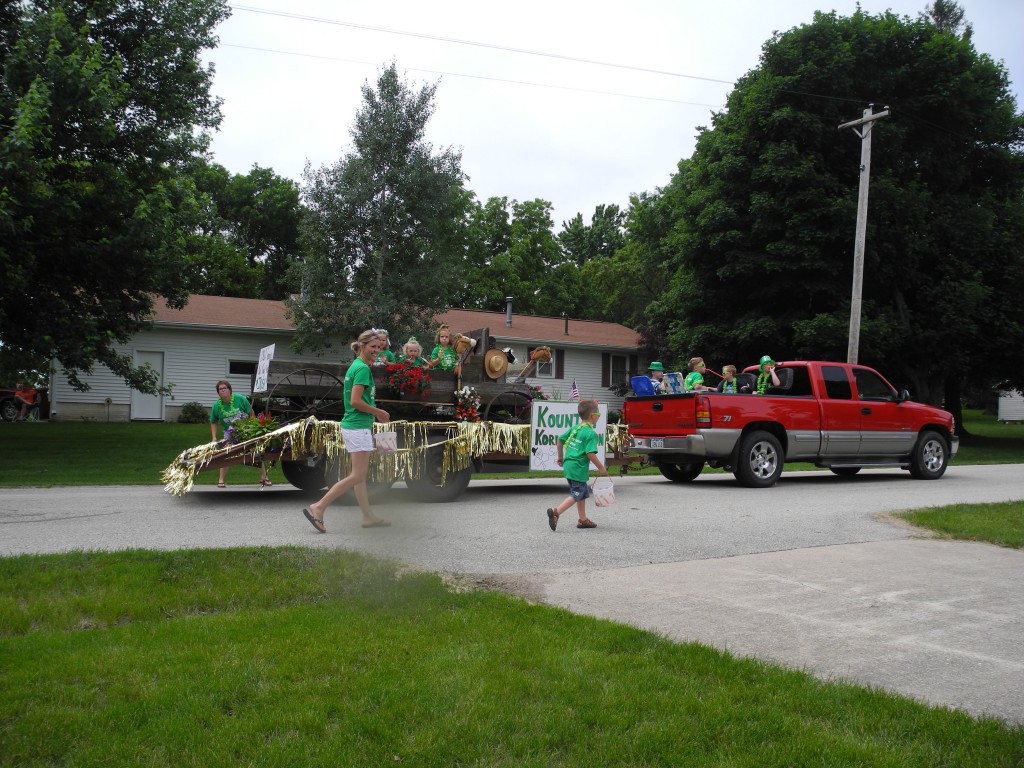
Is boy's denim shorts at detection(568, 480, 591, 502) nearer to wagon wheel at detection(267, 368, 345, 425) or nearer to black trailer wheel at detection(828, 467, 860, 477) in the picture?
wagon wheel at detection(267, 368, 345, 425)

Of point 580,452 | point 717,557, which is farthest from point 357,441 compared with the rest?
point 717,557

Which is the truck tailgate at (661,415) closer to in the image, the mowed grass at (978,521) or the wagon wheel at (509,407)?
the wagon wheel at (509,407)

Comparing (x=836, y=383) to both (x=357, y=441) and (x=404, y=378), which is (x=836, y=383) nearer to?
(x=404, y=378)

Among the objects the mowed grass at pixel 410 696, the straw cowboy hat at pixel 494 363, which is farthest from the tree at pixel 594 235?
the mowed grass at pixel 410 696

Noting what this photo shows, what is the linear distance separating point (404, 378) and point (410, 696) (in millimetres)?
7558

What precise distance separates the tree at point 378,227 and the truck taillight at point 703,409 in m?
18.9

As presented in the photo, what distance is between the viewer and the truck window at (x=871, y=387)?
14.8m

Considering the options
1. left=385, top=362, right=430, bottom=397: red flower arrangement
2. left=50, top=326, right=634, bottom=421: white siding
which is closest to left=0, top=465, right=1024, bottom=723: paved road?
left=385, top=362, right=430, bottom=397: red flower arrangement

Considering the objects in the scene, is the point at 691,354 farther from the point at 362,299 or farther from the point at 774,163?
the point at 362,299

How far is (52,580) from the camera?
570 centimetres

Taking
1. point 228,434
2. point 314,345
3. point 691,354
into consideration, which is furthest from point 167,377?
point 228,434

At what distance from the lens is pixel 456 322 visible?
124 feet

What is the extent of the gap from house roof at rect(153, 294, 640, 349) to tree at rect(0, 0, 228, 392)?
421 inches

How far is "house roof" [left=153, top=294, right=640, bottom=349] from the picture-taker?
32.4 metres
